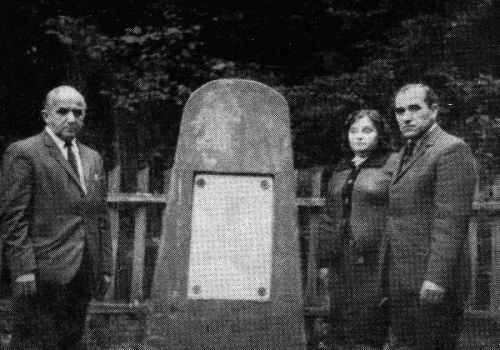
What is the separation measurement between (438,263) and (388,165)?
3.26 ft

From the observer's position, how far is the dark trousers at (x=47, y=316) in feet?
13.2

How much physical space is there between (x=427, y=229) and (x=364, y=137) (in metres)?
0.93

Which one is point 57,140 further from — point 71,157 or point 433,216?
point 433,216

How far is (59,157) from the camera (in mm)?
4148

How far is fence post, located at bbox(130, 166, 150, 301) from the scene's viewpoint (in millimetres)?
5734

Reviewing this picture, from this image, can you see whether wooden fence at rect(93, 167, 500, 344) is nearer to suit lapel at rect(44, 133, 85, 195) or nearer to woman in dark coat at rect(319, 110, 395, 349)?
woman in dark coat at rect(319, 110, 395, 349)

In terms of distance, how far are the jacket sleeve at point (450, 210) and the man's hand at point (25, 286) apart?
1.98m

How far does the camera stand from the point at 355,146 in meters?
4.48

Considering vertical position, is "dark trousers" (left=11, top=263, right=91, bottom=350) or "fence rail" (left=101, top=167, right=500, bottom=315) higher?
"fence rail" (left=101, top=167, right=500, bottom=315)

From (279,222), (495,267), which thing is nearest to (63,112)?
(279,222)

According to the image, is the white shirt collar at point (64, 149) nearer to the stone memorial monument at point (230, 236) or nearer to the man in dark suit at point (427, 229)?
the stone memorial monument at point (230, 236)

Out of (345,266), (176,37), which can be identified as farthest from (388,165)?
(176,37)

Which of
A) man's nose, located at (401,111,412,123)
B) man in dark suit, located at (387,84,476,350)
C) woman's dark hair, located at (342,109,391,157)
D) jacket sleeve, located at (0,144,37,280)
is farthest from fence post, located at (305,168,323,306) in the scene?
jacket sleeve, located at (0,144,37,280)

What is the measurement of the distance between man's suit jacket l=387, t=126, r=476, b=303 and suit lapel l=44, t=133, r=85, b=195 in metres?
1.72
